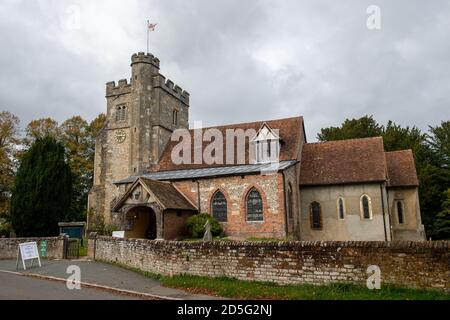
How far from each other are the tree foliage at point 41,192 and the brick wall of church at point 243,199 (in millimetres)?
10267

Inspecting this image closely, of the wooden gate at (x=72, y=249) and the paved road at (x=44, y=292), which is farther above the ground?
the wooden gate at (x=72, y=249)

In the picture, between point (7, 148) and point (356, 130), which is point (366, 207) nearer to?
point (356, 130)

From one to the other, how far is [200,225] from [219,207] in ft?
8.05

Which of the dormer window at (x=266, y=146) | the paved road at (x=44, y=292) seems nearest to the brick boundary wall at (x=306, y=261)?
the paved road at (x=44, y=292)

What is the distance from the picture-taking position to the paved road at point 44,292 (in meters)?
10.5

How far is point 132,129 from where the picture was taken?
3234 centimetres

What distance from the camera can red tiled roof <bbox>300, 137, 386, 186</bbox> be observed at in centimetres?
2328

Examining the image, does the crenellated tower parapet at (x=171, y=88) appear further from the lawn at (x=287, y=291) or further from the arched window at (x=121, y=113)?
the lawn at (x=287, y=291)

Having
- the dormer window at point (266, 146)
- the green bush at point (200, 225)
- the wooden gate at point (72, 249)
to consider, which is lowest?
the wooden gate at point (72, 249)

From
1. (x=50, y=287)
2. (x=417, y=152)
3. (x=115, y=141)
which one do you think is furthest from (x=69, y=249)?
(x=417, y=152)

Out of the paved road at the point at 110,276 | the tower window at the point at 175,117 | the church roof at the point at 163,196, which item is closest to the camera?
the paved road at the point at 110,276

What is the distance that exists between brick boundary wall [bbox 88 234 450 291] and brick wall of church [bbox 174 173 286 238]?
312 inches

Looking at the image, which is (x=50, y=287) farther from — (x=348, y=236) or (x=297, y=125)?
(x=297, y=125)
